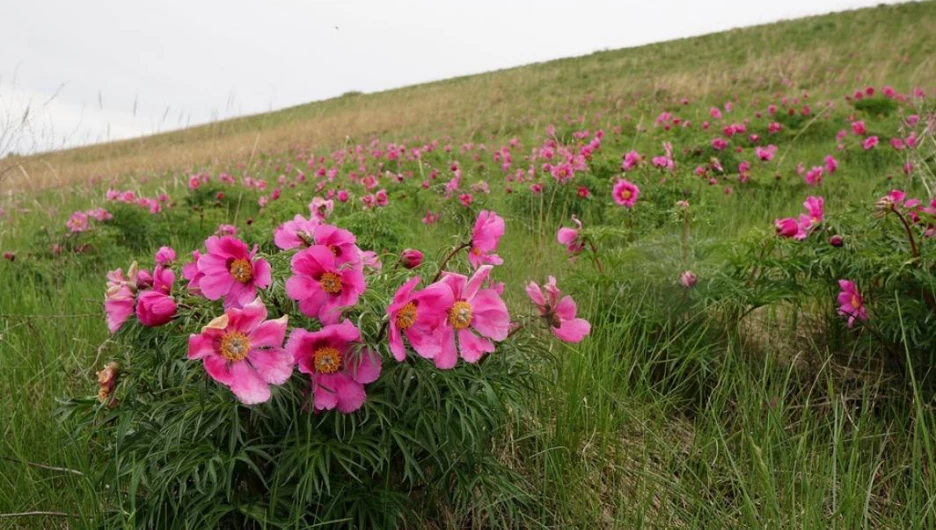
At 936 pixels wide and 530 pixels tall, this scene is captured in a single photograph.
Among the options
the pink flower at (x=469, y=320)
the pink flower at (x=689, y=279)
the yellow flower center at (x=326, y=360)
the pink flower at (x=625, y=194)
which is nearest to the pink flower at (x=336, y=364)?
the yellow flower center at (x=326, y=360)

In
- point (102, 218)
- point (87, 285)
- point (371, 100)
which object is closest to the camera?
point (87, 285)

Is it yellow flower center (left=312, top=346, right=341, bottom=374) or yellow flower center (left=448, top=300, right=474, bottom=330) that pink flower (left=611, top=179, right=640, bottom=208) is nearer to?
yellow flower center (left=448, top=300, right=474, bottom=330)

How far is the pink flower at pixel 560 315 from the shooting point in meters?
1.24

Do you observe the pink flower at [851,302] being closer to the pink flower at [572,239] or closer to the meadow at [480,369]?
the meadow at [480,369]

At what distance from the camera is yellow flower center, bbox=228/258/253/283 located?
1.09 m

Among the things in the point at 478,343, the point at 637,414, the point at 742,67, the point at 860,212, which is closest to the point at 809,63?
the point at 742,67

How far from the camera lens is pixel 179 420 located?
3.59 ft

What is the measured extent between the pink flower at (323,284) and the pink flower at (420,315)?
0.31 feet

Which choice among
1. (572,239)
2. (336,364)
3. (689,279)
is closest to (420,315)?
(336,364)

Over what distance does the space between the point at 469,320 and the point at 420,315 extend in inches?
3.6

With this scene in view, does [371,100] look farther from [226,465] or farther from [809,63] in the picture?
[226,465]

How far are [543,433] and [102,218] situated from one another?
3.49 meters

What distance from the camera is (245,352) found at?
96 cm

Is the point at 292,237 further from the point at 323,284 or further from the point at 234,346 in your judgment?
the point at 234,346
